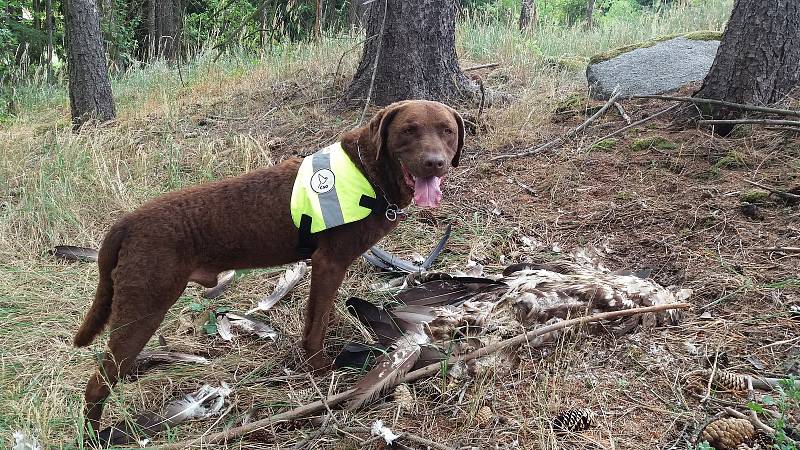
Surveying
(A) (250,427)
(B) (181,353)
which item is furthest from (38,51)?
(A) (250,427)

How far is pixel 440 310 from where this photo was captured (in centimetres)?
335

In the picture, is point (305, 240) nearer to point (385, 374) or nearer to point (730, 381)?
point (385, 374)

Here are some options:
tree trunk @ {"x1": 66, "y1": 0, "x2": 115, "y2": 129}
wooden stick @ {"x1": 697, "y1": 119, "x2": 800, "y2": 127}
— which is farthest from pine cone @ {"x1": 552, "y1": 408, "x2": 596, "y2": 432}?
tree trunk @ {"x1": 66, "y1": 0, "x2": 115, "y2": 129}

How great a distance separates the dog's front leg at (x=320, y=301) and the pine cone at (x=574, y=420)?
4.23ft

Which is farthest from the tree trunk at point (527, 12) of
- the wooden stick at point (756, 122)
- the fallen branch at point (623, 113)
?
the wooden stick at point (756, 122)

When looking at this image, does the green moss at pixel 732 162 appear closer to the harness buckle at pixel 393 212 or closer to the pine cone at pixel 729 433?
the pine cone at pixel 729 433

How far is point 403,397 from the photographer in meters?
2.84

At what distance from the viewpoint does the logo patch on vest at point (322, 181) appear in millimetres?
3082

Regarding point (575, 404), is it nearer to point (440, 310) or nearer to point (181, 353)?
point (440, 310)

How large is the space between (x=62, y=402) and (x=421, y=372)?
1.76 metres

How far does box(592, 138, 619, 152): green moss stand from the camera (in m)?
5.26

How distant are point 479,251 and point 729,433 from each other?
7.11 feet

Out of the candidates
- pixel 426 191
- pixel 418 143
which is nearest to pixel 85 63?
pixel 418 143

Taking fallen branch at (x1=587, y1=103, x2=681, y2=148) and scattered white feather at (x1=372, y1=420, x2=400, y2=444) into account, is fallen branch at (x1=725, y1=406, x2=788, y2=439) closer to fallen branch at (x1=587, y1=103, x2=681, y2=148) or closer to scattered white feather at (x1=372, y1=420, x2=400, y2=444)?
scattered white feather at (x1=372, y1=420, x2=400, y2=444)
